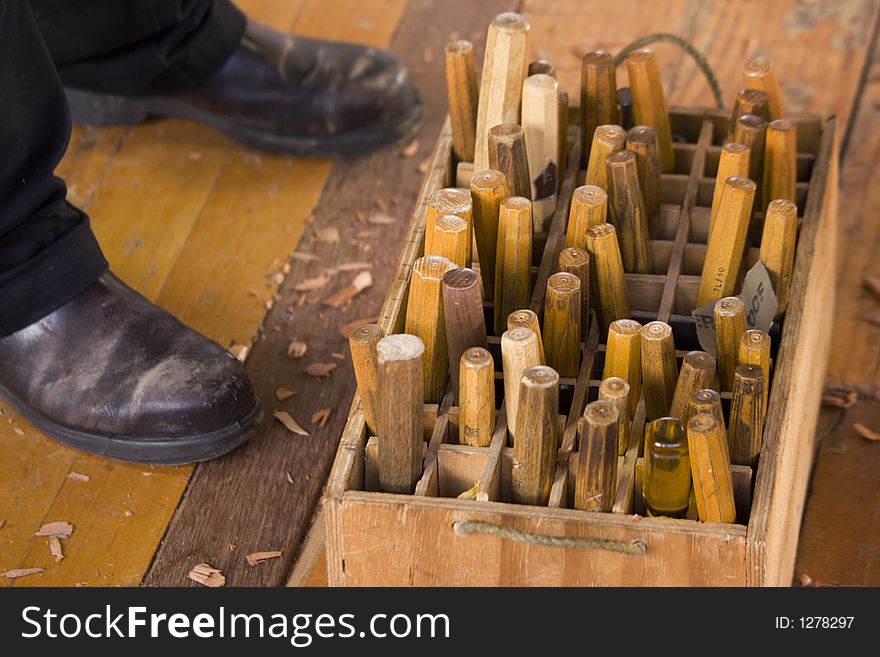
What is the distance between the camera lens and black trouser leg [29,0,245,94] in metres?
1.56

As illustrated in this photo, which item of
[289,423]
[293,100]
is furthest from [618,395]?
[293,100]

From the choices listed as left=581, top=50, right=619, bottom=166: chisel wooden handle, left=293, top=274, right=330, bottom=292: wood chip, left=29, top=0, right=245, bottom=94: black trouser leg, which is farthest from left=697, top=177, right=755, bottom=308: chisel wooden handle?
left=29, top=0, right=245, bottom=94: black trouser leg

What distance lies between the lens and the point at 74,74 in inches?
65.3

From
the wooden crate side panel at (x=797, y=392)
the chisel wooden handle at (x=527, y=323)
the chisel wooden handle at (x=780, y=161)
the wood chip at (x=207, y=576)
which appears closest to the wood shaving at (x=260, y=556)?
the wood chip at (x=207, y=576)

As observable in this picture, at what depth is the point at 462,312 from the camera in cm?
102

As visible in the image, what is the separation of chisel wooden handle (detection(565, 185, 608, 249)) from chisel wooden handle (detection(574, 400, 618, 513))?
0.23 metres

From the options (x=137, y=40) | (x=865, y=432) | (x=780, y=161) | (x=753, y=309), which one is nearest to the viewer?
(x=753, y=309)

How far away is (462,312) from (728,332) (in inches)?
9.0

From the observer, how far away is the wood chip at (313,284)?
5.10ft

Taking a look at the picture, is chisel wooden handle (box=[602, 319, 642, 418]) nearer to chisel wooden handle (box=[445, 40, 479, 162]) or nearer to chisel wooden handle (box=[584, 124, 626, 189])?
chisel wooden handle (box=[584, 124, 626, 189])

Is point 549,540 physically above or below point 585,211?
below

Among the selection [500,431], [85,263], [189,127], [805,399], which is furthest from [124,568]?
[189,127]

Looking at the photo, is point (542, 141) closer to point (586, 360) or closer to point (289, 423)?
point (586, 360)

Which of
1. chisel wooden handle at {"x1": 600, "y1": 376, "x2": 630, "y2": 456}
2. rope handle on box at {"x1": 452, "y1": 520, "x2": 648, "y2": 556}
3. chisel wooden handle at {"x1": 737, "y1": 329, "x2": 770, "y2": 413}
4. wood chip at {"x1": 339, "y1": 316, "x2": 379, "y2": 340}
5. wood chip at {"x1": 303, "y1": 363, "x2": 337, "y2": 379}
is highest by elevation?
chisel wooden handle at {"x1": 737, "y1": 329, "x2": 770, "y2": 413}
